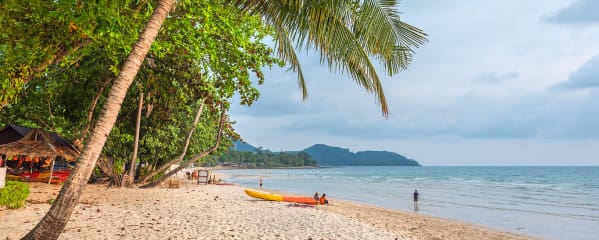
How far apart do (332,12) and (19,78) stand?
206 inches

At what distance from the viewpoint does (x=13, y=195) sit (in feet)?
29.2

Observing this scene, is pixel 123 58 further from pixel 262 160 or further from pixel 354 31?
pixel 262 160

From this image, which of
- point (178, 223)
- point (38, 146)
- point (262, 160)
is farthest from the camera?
point (262, 160)

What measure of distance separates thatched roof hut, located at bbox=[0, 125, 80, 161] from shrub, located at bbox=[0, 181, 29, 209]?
10.2 ft

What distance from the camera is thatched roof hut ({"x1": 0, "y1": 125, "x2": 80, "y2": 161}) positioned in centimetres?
1197

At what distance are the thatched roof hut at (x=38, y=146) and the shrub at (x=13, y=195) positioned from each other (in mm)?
3115

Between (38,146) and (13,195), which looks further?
(38,146)

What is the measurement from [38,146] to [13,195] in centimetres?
406

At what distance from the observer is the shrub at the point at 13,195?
8.70 metres

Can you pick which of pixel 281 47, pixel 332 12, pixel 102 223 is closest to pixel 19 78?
pixel 102 223

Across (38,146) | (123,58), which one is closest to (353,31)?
(123,58)

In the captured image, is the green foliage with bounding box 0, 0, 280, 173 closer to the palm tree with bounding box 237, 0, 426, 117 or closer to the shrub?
the palm tree with bounding box 237, 0, 426, 117

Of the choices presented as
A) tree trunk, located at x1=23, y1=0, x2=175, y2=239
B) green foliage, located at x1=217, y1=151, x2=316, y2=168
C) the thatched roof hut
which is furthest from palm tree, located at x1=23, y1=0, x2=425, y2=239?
green foliage, located at x1=217, y1=151, x2=316, y2=168

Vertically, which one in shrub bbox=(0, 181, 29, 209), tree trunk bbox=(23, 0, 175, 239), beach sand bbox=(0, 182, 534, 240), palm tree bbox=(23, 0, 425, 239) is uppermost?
palm tree bbox=(23, 0, 425, 239)
